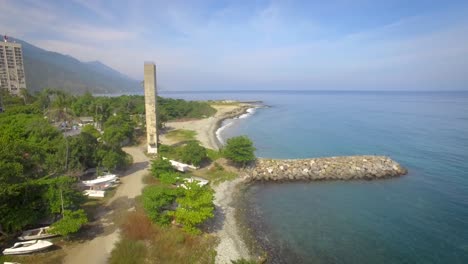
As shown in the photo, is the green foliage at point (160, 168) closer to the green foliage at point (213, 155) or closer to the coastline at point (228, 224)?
the coastline at point (228, 224)

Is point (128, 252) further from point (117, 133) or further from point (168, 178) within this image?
point (117, 133)

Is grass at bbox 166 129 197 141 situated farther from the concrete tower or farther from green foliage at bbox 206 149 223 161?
green foliage at bbox 206 149 223 161

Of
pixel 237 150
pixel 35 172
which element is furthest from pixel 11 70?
pixel 237 150

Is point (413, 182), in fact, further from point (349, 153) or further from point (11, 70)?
point (11, 70)

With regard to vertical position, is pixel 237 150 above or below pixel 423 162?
above

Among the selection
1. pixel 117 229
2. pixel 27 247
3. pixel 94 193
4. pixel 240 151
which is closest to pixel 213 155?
pixel 240 151
